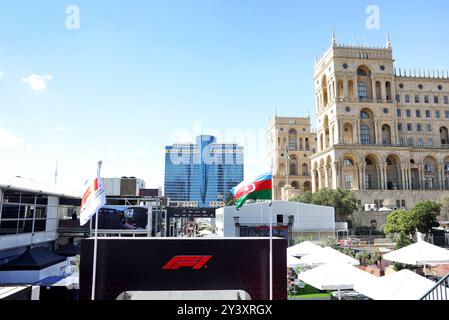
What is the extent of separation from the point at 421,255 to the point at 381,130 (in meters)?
50.2

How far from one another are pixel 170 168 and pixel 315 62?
138 meters

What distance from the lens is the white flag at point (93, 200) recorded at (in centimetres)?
1128

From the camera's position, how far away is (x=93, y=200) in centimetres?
1143

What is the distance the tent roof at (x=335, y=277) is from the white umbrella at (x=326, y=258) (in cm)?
463

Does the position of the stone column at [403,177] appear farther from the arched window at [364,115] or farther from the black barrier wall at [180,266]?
the black barrier wall at [180,266]

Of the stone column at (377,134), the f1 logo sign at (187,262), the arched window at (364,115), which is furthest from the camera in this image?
the arched window at (364,115)

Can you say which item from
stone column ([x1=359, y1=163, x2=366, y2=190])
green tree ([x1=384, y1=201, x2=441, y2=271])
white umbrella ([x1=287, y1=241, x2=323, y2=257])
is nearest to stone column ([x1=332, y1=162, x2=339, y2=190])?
stone column ([x1=359, y1=163, x2=366, y2=190])

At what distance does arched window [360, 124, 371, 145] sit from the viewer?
2534 inches

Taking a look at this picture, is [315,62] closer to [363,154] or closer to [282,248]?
[363,154]

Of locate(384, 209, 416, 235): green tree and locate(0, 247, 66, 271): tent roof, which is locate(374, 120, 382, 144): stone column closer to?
locate(384, 209, 416, 235): green tree

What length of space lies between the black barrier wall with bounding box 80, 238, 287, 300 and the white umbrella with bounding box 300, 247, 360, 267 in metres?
10.6

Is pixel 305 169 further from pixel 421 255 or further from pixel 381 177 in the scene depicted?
pixel 421 255

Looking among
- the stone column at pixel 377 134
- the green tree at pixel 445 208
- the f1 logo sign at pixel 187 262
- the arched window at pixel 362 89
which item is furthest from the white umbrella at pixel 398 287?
the arched window at pixel 362 89
